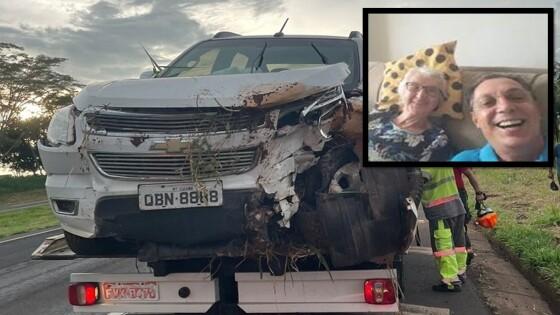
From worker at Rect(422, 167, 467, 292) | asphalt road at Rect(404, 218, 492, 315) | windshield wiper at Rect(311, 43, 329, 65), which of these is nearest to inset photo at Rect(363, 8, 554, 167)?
worker at Rect(422, 167, 467, 292)

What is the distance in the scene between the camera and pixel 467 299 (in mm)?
5422

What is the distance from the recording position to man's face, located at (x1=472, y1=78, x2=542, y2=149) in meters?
2.99

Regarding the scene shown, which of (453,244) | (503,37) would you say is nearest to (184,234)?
(503,37)

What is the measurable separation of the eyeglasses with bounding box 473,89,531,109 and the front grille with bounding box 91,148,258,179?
1.20 m

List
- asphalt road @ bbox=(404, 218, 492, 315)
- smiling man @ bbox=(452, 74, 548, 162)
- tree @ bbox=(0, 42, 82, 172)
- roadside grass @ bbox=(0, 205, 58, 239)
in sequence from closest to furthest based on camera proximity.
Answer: smiling man @ bbox=(452, 74, 548, 162) → asphalt road @ bbox=(404, 218, 492, 315) → roadside grass @ bbox=(0, 205, 58, 239) → tree @ bbox=(0, 42, 82, 172)

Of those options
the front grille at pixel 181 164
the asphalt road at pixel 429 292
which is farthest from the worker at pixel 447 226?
the front grille at pixel 181 164

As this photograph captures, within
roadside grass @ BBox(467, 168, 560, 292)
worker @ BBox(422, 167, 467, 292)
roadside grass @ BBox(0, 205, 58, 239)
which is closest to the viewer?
worker @ BBox(422, 167, 467, 292)

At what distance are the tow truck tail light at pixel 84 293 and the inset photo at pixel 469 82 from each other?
7.33 ft

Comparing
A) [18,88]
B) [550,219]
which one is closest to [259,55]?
[550,219]

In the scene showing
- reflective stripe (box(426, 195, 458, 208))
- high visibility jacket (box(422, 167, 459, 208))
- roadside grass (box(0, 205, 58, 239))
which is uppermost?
high visibility jacket (box(422, 167, 459, 208))

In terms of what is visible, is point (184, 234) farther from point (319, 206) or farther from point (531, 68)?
point (531, 68)

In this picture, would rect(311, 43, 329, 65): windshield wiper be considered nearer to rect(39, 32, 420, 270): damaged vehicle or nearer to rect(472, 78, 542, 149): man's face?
rect(39, 32, 420, 270): damaged vehicle

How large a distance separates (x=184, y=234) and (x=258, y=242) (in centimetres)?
42

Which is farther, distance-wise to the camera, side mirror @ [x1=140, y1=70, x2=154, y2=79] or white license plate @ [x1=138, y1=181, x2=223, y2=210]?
side mirror @ [x1=140, y1=70, x2=154, y2=79]
